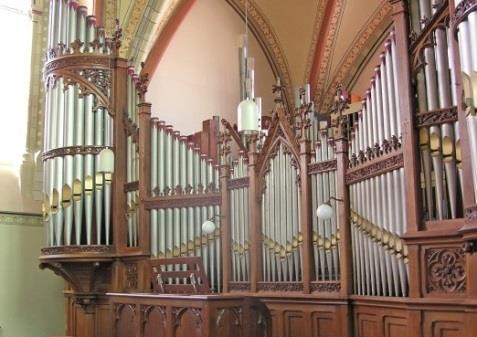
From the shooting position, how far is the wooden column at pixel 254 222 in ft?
27.8

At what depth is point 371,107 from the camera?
704 centimetres

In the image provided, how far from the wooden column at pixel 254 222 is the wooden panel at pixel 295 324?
60 cm

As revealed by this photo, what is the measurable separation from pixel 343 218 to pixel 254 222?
1.38 metres

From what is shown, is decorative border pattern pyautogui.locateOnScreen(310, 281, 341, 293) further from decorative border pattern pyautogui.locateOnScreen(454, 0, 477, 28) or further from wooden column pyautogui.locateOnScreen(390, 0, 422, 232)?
decorative border pattern pyautogui.locateOnScreen(454, 0, 477, 28)

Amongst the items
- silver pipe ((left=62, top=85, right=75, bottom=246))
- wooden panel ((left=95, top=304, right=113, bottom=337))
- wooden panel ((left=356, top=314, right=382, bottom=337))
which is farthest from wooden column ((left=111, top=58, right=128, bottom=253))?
wooden panel ((left=356, top=314, right=382, bottom=337))

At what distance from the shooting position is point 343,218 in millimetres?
7531

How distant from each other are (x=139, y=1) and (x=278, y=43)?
3.35 meters

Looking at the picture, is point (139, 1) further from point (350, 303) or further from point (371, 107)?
point (350, 303)

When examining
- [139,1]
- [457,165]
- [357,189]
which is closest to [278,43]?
[139,1]

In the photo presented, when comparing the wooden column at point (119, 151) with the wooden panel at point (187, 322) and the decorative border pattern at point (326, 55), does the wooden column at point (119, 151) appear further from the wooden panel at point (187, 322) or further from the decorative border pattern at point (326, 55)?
the decorative border pattern at point (326, 55)

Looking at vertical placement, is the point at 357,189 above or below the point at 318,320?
above

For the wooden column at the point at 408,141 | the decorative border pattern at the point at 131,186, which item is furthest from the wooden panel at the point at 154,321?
the wooden column at the point at 408,141

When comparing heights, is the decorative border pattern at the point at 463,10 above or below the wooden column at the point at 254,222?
above

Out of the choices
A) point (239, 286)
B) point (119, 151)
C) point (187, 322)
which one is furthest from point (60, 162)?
point (187, 322)
